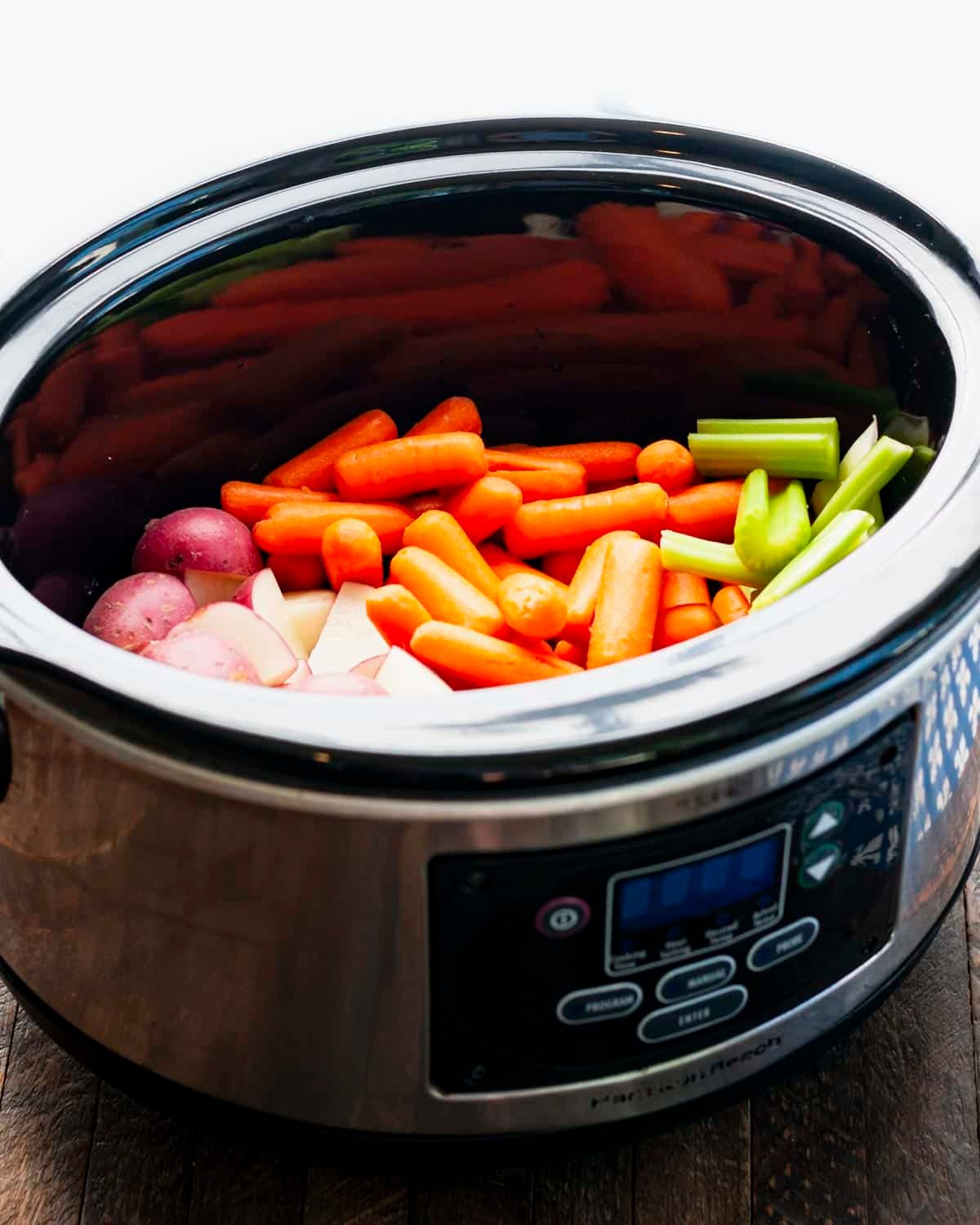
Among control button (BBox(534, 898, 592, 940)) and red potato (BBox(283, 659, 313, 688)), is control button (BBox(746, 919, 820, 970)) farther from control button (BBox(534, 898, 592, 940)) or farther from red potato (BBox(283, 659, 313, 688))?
red potato (BBox(283, 659, 313, 688))

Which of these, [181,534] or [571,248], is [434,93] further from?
[181,534]

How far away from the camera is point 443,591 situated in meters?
1.08

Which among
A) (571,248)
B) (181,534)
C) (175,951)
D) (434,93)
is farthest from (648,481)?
(175,951)

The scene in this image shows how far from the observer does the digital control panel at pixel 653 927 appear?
72cm

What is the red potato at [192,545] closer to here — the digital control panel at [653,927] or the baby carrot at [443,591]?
the baby carrot at [443,591]

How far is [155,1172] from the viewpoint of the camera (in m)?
0.92

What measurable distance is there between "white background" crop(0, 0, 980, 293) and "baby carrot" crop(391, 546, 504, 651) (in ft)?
1.86

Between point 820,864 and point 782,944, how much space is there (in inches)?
2.3

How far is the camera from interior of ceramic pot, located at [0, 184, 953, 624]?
1052 mm

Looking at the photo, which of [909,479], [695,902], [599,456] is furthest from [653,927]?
[599,456]

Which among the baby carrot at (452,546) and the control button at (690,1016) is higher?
the baby carrot at (452,546)

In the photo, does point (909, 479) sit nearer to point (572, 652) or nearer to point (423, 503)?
point (572, 652)

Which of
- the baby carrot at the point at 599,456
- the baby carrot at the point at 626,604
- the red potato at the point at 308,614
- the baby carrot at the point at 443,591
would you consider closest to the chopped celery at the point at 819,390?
the baby carrot at the point at 599,456

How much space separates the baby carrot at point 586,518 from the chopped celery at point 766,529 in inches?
3.3
